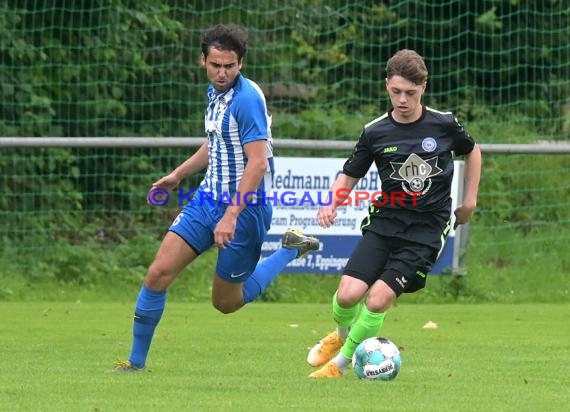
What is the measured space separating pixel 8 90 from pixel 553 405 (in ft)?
30.4

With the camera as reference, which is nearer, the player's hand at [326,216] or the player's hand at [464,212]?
the player's hand at [326,216]

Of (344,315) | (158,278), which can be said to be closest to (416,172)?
(344,315)

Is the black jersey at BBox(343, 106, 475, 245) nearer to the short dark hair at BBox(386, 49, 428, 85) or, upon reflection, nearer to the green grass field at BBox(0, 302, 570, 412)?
the short dark hair at BBox(386, 49, 428, 85)

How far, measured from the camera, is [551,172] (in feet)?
47.9

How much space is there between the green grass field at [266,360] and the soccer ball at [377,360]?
78 millimetres

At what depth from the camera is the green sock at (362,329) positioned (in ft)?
25.5

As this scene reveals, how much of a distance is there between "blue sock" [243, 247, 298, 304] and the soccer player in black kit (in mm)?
709

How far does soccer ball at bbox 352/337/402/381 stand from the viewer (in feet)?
24.9

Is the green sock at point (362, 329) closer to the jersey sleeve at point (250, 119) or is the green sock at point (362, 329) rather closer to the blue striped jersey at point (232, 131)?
the blue striped jersey at point (232, 131)

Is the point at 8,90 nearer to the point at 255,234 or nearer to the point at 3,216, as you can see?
the point at 3,216

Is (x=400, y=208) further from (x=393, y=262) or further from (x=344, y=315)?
(x=344, y=315)

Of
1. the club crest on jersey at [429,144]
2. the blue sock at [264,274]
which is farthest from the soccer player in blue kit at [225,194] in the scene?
the club crest on jersey at [429,144]

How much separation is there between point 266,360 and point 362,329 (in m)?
1.25

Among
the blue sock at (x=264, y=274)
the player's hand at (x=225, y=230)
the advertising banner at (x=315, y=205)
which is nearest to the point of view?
the player's hand at (x=225, y=230)
